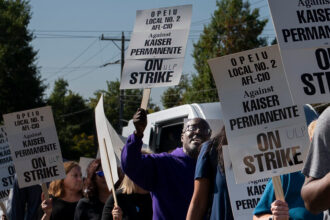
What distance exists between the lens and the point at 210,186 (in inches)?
191

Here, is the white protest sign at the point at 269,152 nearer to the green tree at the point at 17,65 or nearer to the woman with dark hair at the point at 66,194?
the woman with dark hair at the point at 66,194

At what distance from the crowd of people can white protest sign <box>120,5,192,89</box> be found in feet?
2.12

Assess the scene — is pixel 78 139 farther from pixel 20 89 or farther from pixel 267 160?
pixel 267 160

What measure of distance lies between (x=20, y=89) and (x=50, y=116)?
115 feet

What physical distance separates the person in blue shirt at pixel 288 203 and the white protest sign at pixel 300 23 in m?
0.49

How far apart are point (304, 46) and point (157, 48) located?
3171mm

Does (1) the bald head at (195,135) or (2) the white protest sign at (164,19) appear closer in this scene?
(1) the bald head at (195,135)

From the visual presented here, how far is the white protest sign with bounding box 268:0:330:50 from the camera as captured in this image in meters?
3.44

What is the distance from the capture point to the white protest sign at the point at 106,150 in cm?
675

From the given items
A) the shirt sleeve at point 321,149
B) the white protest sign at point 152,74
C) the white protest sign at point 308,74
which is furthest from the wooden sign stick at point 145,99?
the shirt sleeve at point 321,149

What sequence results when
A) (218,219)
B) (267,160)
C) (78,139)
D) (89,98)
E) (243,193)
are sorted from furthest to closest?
(89,98) < (78,139) < (243,193) < (218,219) < (267,160)

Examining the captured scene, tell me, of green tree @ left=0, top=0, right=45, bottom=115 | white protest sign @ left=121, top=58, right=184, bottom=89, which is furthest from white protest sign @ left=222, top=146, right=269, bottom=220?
green tree @ left=0, top=0, right=45, bottom=115

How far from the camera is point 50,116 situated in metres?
7.95

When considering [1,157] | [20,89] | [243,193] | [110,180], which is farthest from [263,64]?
[20,89]
